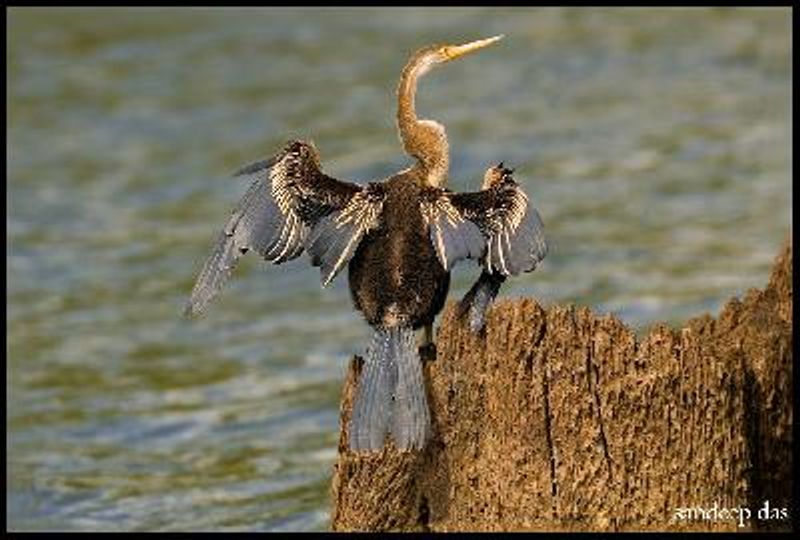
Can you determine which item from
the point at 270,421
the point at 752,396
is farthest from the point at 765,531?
the point at 270,421

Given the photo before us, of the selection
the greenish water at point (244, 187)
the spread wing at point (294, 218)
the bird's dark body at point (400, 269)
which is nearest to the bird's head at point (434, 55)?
the spread wing at point (294, 218)

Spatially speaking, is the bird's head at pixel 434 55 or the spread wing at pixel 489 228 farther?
the bird's head at pixel 434 55

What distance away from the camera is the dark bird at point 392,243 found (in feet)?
25.2

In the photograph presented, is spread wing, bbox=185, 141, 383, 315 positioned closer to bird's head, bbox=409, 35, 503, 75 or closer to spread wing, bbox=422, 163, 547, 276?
spread wing, bbox=422, 163, 547, 276

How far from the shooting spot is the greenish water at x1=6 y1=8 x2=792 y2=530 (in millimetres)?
13016

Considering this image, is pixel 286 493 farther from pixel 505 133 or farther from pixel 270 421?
pixel 505 133

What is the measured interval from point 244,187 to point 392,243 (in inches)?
374

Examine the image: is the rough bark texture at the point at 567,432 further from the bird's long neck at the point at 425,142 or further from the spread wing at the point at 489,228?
the bird's long neck at the point at 425,142

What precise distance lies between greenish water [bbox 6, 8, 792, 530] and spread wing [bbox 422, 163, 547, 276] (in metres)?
4.03

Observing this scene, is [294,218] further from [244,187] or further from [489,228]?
[244,187]

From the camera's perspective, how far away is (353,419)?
768 centimetres

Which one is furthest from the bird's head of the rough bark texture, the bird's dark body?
the rough bark texture

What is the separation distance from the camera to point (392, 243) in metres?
8.00

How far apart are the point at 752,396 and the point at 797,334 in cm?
43
